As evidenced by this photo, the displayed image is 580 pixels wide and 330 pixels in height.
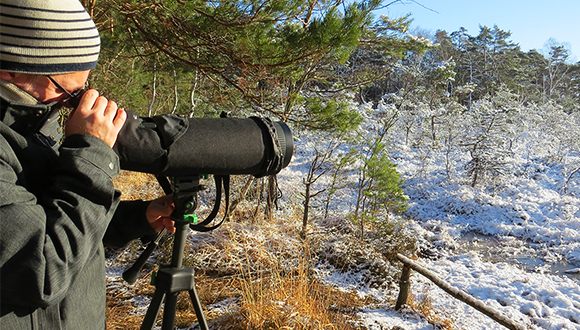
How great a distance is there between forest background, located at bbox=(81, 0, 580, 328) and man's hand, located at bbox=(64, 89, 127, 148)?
1.86m

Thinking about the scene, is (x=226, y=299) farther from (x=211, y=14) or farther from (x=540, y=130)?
(x=540, y=130)

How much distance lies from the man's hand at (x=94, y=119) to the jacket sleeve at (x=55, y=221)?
0.02 metres

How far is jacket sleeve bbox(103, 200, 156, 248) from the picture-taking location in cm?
113

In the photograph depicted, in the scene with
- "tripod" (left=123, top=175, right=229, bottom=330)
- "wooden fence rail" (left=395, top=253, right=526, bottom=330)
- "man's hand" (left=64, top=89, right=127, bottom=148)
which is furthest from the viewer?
"wooden fence rail" (left=395, top=253, right=526, bottom=330)

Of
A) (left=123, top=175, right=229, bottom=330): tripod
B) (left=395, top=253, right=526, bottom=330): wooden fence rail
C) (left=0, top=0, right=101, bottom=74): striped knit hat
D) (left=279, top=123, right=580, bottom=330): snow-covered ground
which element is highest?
(left=0, top=0, right=101, bottom=74): striped knit hat

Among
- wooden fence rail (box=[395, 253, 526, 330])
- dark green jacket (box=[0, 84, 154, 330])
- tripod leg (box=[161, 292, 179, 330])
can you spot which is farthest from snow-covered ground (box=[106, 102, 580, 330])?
dark green jacket (box=[0, 84, 154, 330])

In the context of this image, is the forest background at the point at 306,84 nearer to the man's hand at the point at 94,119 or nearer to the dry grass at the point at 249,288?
the dry grass at the point at 249,288

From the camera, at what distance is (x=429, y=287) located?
4.43 m

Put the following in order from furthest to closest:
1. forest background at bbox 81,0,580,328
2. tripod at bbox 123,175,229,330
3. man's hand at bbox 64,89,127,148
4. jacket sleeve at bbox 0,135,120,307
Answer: forest background at bbox 81,0,580,328 → tripod at bbox 123,175,229,330 → man's hand at bbox 64,89,127,148 → jacket sleeve at bbox 0,135,120,307

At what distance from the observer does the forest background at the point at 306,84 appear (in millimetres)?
2561

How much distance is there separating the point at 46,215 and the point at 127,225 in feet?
1.57

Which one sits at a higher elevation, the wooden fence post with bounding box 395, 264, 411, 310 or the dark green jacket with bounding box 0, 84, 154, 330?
the dark green jacket with bounding box 0, 84, 154, 330

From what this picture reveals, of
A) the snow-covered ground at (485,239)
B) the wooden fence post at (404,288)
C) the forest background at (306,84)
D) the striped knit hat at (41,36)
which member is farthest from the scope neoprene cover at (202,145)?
the wooden fence post at (404,288)

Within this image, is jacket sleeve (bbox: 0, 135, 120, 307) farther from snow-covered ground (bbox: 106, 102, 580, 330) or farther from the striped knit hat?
snow-covered ground (bbox: 106, 102, 580, 330)
